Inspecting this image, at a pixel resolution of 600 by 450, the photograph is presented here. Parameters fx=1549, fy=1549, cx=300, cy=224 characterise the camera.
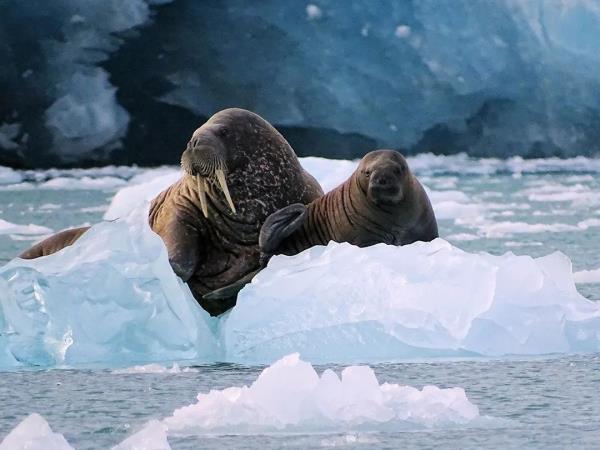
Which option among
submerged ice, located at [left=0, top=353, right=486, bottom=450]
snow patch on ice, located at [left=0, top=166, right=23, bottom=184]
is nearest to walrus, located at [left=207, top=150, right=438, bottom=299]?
submerged ice, located at [left=0, top=353, right=486, bottom=450]

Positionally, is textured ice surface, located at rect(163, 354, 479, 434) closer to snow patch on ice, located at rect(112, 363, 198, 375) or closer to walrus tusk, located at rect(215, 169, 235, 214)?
snow patch on ice, located at rect(112, 363, 198, 375)

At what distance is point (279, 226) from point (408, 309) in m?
0.90

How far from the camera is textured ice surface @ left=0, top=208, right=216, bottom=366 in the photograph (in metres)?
6.16

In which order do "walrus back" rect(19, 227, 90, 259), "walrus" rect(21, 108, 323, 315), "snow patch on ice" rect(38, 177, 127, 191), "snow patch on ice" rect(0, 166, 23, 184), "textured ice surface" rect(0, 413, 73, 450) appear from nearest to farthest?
1. "textured ice surface" rect(0, 413, 73, 450)
2. "walrus" rect(21, 108, 323, 315)
3. "walrus back" rect(19, 227, 90, 259)
4. "snow patch on ice" rect(38, 177, 127, 191)
5. "snow patch on ice" rect(0, 166, 23, 184)

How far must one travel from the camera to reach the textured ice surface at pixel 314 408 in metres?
4.64

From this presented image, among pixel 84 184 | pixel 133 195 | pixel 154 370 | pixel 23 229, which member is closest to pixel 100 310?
pixel 154 370

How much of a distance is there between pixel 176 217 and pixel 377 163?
39.0 inches

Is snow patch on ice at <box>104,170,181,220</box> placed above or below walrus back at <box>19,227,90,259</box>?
below

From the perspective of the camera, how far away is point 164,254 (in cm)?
625

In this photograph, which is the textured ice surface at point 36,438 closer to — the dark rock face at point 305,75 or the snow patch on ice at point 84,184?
the snow patch on ice at point 84,184

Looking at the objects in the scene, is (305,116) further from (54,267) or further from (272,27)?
(54,267)

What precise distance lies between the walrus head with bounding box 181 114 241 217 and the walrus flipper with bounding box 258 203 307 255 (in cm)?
18

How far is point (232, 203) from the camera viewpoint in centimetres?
688

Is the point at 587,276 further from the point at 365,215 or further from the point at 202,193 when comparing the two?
the point at 202,193
